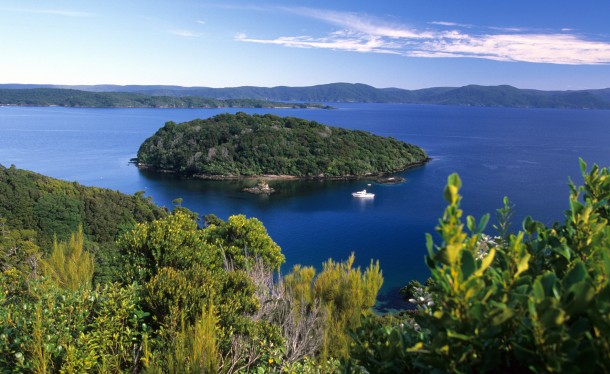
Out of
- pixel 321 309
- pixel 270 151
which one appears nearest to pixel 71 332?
pixel 321 309

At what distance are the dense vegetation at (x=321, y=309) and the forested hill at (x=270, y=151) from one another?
165ft

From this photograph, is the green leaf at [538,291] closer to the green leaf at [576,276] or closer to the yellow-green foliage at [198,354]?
the green leaf at [576,276]

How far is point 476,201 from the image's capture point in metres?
49.0

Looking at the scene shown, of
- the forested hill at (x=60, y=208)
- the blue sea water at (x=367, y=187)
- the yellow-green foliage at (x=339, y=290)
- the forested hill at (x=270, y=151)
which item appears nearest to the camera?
the yellow-green foliage at (x=339, y=290)

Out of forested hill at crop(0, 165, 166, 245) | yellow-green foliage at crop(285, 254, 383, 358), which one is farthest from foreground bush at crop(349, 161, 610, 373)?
forested hill at crop(0, 165, 166, 245)

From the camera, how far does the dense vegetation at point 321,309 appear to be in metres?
2.02

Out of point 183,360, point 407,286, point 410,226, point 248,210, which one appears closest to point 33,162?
point 248,210

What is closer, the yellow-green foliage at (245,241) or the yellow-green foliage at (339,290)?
the yellow-green foliage at (339,290)

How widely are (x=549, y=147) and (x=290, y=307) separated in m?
95.9

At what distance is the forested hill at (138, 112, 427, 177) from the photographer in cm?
6719

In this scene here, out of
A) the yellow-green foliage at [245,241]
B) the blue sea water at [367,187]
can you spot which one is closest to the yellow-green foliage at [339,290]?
the yellow-green foliage at [245,241]

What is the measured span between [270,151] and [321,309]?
2371 inches

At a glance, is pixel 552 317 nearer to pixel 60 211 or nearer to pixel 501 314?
pixel 501 314

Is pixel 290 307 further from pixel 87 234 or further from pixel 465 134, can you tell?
pixel 465 134
